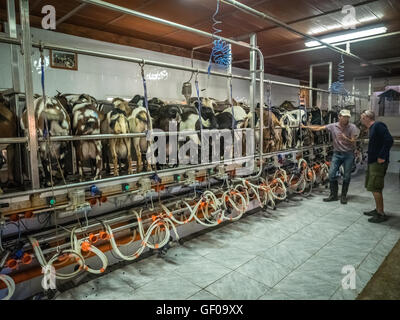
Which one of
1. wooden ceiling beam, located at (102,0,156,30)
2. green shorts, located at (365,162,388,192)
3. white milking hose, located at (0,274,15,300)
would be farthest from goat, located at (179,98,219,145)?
green shorts, located at (365,162,388,192)

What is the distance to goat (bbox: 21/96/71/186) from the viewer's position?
8.34 ft

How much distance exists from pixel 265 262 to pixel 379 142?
9.39ft

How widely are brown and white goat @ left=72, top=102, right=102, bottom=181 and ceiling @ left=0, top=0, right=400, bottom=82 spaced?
7.41 ft

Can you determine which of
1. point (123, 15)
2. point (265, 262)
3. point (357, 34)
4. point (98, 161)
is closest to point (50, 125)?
point (98, 161)

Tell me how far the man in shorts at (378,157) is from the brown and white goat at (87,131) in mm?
4211

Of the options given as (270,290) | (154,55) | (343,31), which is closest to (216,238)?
(270,290)

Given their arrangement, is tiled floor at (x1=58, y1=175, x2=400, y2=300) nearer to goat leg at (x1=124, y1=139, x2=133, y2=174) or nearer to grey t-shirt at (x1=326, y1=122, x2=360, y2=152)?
goat leg at (x1=124, y1=139, x2=133, y2=174)

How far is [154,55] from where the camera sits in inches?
259

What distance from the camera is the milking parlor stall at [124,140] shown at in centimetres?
254

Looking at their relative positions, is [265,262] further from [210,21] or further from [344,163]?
[210,21]

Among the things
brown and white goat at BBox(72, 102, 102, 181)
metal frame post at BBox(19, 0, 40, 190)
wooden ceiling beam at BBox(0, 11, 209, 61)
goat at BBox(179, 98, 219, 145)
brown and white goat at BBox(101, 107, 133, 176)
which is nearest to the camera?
metal frame post at BBox(19, 0, 40, 190)

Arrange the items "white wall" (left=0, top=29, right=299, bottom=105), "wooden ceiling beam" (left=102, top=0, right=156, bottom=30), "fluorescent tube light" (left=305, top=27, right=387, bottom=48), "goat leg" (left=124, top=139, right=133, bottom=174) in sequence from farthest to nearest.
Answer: "fluorescent tube light" (left=305, top=27, right=387, bottom=48) → "white wall" (left=0, top=29, right=299, bottom=105) → "wooden ceiling beam" (left=102, top=0, right=156, bottom=30) → "goat leg" (left=124, top=139, right=133, bottom=174)

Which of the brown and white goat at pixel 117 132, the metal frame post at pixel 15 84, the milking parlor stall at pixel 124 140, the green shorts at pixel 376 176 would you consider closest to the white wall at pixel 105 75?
the milking parlor stall at pixel 124 140

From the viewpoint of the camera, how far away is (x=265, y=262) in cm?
337
